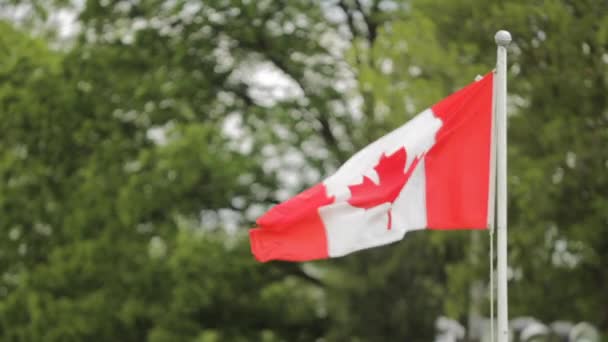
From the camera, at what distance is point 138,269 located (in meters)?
22.3

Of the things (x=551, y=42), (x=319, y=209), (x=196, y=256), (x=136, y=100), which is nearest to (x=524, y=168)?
(x=551, y=42)

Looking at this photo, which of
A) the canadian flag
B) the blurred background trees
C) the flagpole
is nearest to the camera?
the flagpole

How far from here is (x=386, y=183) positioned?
889 cm

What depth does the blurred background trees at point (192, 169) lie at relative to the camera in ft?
69.6

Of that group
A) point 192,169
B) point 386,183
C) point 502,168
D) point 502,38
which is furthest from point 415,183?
point 192,169

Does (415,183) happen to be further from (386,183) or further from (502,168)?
(502,168)

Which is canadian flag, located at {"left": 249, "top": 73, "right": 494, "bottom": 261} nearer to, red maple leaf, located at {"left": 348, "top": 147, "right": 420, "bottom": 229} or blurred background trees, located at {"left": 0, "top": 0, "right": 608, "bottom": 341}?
red maple leaf, located at {"left": 348, "top": 147, "right": 420, "bottom": 229}

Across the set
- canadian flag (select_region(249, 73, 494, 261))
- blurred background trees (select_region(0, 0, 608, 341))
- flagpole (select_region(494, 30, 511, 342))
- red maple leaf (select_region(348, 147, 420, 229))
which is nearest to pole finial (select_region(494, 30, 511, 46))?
flagpole (select_region(494, 30, 511, 342))

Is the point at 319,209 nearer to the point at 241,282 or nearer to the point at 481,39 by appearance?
the point at 481,39

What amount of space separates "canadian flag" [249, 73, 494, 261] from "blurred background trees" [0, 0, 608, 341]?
1004 cm

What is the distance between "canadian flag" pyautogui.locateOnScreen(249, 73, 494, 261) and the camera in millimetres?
8797

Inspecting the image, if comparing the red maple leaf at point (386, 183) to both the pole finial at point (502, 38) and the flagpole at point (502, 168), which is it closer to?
the flagpole at point (502, 168)

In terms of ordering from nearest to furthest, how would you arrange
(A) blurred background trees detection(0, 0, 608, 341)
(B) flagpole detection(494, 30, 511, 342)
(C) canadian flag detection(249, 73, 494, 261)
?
(B) flagpole detection(494, 30, 511, 342) < (C) canadian flag detection(249, 73, 494, 261) < (A) blurred background trees detection(0, 0, 608, 341)

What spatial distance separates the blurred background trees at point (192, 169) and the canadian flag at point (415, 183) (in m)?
10.0
